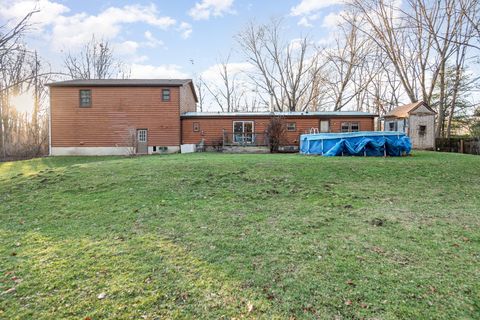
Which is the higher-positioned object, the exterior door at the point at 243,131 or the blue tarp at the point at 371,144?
the exterior door at the point at 243,131

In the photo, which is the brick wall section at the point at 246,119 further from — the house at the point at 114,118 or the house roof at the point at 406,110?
the house roof at the point at 406,110

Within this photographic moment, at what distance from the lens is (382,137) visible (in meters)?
13.0

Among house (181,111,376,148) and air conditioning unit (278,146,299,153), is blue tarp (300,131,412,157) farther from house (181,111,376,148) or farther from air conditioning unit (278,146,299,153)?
house (181,111,376,148)

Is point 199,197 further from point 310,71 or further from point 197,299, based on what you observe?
point 310,71

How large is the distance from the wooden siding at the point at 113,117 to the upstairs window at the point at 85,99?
0.23 m

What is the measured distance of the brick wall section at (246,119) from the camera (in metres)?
19.5

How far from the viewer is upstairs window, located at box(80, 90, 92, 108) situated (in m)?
18.9

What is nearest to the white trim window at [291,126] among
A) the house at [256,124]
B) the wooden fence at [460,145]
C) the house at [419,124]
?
the house at [256,124]

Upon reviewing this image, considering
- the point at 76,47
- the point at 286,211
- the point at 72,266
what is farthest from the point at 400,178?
the point at 76,47

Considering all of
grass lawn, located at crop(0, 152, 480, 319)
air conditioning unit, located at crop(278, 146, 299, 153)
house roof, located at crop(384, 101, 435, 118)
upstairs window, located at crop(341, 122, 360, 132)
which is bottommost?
grass lawn, located at crop(0, 152, 480, 319)

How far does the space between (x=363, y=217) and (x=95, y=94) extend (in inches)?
749

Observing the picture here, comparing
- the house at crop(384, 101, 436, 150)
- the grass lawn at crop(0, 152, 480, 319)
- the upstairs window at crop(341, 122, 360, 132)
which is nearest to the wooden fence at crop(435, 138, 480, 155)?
the house at crop(384, 101, 436, 150)

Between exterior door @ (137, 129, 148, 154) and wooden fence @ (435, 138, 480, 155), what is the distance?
19791mm

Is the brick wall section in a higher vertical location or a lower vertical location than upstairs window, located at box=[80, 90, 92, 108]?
lower
